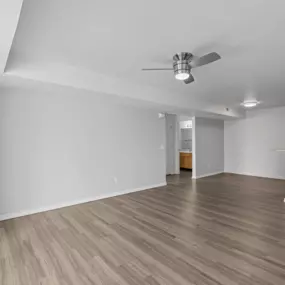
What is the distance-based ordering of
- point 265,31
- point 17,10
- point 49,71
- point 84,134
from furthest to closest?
point 84,134, point 49,71, point 265,31, point 17,10

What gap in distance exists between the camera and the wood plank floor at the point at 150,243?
2.08 meters

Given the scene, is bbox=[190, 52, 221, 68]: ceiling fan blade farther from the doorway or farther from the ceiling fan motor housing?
the doorway

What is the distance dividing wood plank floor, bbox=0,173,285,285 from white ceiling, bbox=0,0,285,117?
7.11 feet

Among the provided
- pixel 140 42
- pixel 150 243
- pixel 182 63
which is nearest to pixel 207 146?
pixel 182 63

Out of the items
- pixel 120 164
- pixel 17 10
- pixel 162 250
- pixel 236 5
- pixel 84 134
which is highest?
pixel 236 5

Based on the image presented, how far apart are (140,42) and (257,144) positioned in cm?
659

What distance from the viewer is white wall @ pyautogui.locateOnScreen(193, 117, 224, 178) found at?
7203mm

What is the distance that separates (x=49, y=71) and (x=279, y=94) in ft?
16.3

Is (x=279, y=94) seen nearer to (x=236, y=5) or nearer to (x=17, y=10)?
(x=236, y=5)

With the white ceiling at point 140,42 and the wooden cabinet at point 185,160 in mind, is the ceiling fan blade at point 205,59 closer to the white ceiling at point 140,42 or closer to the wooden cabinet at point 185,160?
the white ceiling at point 140,42

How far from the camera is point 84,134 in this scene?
4.57m

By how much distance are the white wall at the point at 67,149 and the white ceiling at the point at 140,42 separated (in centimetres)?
67

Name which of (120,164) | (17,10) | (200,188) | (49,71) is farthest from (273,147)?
(17,10)

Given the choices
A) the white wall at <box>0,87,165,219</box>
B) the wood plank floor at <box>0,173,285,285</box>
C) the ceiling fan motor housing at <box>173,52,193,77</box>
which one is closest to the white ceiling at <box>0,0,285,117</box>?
the ceiling fan motor housing at <box>173,52,193,77</box>
